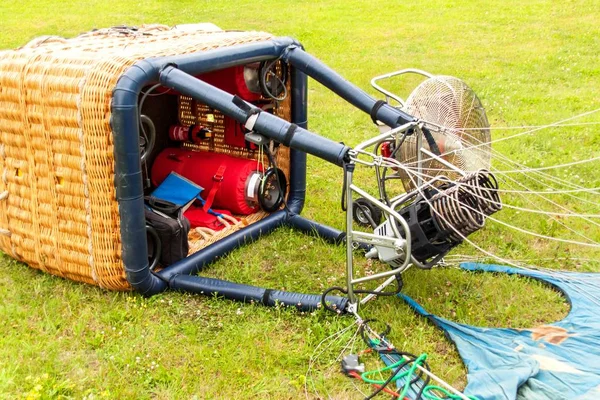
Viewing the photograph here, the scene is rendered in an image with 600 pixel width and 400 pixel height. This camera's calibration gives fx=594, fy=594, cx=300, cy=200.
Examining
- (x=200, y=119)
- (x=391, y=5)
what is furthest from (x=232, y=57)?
(x=391, y=5)

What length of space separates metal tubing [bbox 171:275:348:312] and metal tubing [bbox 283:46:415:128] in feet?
3.73

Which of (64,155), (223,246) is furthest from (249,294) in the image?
(64,155)

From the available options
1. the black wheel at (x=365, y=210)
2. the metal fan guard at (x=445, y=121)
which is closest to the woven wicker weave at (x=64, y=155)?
the metal fan guard at (x=445, y=121)

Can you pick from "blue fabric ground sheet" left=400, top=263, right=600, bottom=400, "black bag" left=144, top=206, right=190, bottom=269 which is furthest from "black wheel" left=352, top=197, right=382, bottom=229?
"black bag" left=144, top=206, right=190, bottom=269

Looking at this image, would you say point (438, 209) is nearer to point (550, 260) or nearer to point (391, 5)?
point (550, 260)

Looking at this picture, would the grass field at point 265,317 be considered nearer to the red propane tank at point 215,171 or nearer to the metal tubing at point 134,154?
the metal tubing at point 134,154

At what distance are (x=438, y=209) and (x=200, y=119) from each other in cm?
247

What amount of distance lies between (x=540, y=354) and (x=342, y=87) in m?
1.96

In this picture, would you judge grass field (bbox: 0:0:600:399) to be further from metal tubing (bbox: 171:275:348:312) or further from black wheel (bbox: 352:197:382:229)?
black wheel (bbox: 352:197:382:229)

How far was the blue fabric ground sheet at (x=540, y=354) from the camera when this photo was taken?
8.74 ft

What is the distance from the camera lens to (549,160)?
5.54m

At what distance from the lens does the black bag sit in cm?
364

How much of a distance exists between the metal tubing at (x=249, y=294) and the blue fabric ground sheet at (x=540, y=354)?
531 mm

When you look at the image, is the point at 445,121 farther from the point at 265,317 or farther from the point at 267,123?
the point at 265,317
